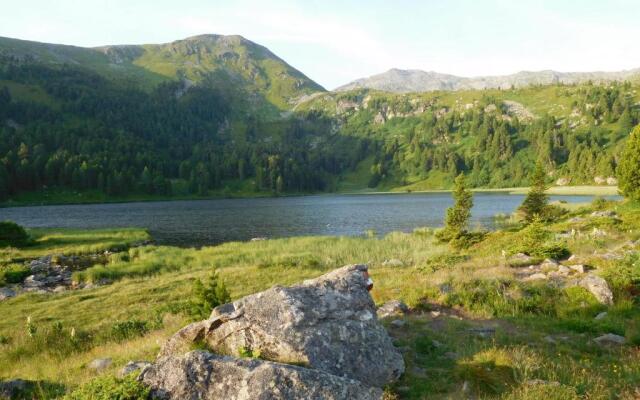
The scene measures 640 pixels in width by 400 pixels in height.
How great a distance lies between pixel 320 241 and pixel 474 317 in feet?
141

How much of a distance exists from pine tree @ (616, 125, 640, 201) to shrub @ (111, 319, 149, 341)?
2313 inches

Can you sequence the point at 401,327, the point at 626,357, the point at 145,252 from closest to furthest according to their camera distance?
the point at 626,357 → the point at 401,327 → the point at 145,252

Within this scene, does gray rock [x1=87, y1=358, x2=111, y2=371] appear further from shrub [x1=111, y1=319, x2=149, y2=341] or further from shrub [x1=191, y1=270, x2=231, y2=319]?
shrub [x1=111, y1=319, x2=149, y2=341]

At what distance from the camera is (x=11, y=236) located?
5947 centimetres

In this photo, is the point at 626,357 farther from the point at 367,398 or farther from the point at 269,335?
the point at 269,335

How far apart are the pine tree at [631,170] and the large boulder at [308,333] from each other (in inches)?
2193

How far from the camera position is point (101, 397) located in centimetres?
750

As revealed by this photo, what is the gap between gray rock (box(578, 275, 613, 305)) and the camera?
15.9m

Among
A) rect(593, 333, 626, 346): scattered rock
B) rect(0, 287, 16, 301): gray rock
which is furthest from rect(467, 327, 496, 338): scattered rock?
rect(0, 287, 16, 301): gray rock

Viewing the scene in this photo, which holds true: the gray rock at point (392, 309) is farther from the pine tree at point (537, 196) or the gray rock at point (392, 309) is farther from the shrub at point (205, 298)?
the pine tree at point (537, 196)

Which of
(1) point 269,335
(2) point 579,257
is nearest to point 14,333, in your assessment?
(1) point 269,335

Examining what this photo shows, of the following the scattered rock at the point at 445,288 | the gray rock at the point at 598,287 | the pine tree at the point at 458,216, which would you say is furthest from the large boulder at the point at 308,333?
the pine tree at the point at 458,216

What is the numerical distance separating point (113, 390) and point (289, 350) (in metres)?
3.66

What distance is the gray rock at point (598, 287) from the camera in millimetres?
15855
